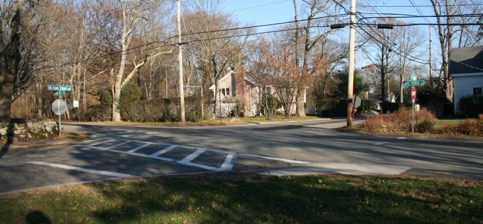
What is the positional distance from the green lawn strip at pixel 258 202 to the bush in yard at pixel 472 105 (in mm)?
28540

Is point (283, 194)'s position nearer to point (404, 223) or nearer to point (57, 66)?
point (404, 223)

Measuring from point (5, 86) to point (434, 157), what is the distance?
1958 centimetres

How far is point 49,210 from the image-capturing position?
21.2 ft

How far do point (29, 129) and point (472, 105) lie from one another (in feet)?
103

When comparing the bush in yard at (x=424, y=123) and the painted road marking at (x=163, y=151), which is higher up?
the bush in yard at (x=424, y=123)

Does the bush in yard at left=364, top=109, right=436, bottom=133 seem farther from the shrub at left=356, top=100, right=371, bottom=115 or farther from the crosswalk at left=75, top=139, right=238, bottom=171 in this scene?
the shrub at left=356, top=100, right=371, bottom=115

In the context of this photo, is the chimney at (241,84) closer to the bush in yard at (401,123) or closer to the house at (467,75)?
the house at (467,75)

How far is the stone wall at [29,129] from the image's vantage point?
19.8 meters

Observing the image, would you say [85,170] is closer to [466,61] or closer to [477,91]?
[477,91]

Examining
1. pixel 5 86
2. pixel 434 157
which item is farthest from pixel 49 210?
pixel 5 86

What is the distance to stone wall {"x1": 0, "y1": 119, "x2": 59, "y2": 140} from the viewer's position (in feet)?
64.8

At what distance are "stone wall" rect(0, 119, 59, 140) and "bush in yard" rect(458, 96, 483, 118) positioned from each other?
29549mm

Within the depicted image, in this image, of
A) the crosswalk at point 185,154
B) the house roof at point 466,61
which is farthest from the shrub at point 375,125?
the house roof at point 466,61

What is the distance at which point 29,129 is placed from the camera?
67.6 feet
